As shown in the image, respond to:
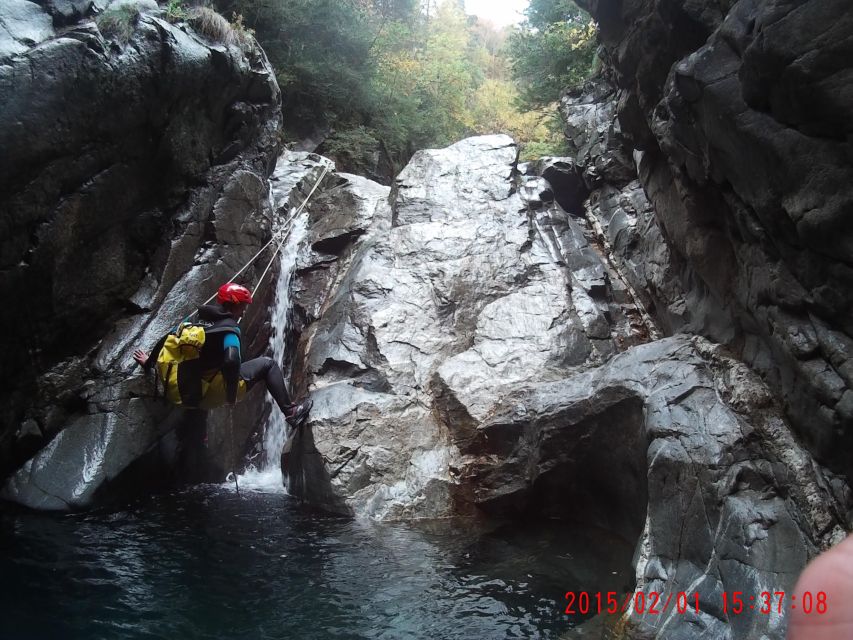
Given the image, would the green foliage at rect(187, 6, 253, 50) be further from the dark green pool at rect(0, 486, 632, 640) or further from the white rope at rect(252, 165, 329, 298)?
the dark green pool at rect(0, 486, 632, 640)

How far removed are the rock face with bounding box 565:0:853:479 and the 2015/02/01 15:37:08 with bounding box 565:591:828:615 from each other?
1.06 m

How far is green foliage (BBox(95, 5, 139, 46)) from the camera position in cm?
751

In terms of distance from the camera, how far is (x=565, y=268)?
34.0 feet

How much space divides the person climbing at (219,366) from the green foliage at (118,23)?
3599mm

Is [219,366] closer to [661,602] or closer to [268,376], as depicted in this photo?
[268,376]

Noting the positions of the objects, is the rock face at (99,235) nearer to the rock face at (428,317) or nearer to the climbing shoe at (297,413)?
the climbing shoe at (297,413)

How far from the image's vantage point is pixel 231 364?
22.5 ft

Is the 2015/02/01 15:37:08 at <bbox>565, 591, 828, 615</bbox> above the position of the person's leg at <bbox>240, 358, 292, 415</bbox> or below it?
below

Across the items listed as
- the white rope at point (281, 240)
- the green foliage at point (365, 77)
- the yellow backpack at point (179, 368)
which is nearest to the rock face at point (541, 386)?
the white rope at point (281, 240)

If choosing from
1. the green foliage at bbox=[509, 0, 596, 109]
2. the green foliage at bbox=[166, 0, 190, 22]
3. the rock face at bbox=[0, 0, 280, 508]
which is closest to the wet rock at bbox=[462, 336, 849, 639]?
the rock face at bbox=[0, 0, 280, 508]

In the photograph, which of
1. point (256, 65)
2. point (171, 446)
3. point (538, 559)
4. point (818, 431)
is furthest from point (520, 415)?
point (256, 65)

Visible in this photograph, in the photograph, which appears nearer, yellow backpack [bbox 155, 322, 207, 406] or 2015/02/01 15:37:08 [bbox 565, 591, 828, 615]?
2015/02/01 15:37:08 [bbox 565, 591, 828, 615]

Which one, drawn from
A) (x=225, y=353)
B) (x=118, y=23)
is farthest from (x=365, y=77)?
(x=225, y=353)

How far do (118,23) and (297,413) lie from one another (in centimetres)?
556
